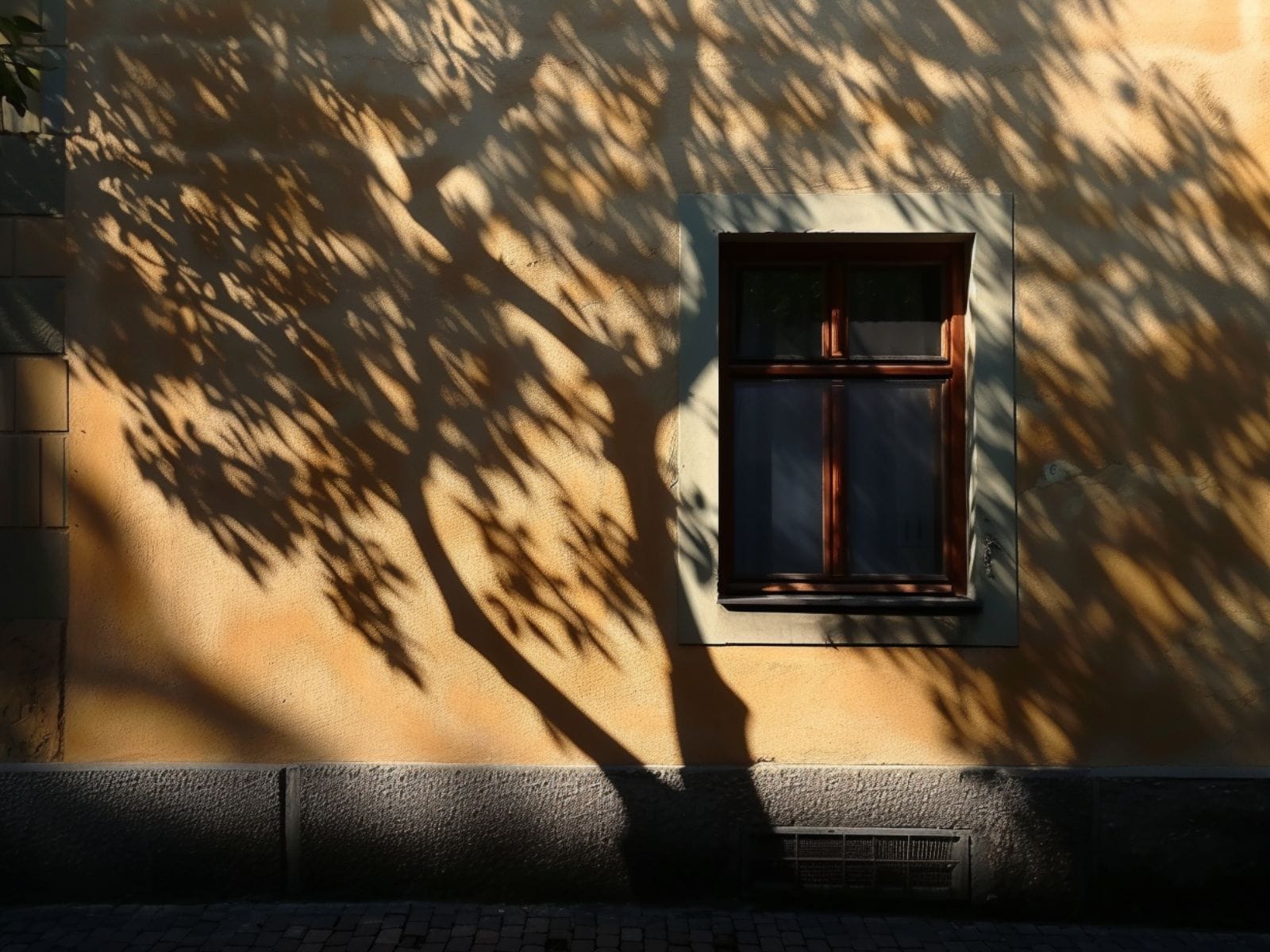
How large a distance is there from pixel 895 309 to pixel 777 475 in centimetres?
100

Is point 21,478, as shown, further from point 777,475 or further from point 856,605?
point 856,605

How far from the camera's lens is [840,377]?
556 cm

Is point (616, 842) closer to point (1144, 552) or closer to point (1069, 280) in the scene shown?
point (1144, 552)

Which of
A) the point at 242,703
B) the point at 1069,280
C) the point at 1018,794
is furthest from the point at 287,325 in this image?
the point at 1018,794

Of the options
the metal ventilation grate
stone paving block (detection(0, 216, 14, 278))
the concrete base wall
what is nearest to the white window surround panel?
the concrete base wall

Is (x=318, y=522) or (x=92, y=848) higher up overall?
(x=318, y=522)

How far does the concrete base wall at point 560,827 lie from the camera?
521cm

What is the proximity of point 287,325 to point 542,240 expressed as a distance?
1.27m

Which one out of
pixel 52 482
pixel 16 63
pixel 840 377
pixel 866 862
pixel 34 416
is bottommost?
pixel 866 862

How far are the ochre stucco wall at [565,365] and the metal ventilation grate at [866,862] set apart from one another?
0.38 m

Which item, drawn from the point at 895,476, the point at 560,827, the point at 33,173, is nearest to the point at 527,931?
the point at 560,827

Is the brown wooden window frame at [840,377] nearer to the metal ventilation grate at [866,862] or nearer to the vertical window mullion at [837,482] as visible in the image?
the vertical window mullion at [837,482]

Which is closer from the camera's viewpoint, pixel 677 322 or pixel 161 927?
pixel 161 927

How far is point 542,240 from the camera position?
533 cm
